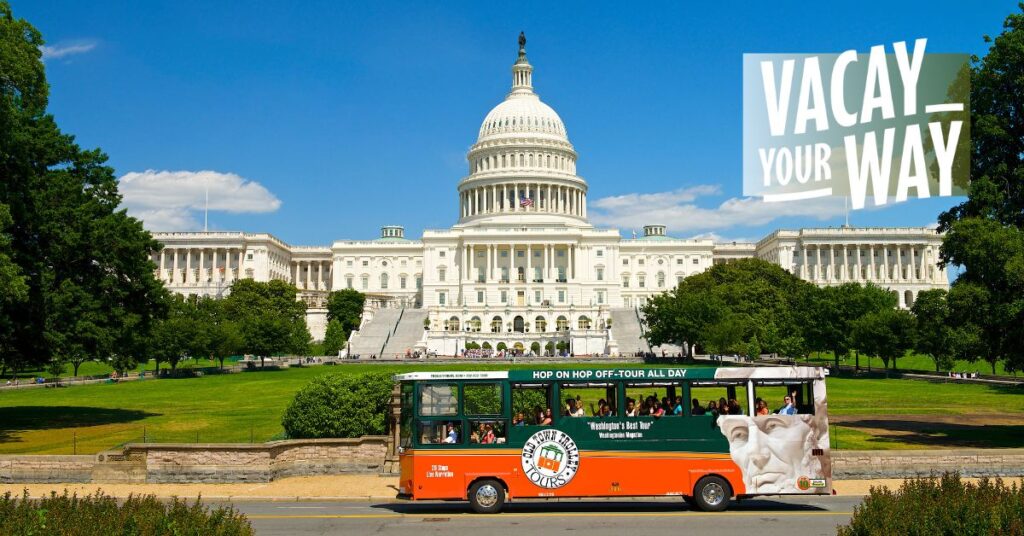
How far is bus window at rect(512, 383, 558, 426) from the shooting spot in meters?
20.7

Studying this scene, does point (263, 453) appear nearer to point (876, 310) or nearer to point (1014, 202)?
point (1014, 202)

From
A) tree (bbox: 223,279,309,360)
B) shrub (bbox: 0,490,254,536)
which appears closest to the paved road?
shrub (bbox: 0,490,254,536)

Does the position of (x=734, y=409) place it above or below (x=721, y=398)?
below

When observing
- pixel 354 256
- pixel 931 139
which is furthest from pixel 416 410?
pixel 354 256

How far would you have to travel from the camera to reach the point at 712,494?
66.9ft

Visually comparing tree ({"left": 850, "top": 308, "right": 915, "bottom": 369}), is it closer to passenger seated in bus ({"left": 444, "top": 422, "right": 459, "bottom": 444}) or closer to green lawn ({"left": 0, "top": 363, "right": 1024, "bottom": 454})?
green lawn ({"left": 0, "top": 363, "right": 1024, "bottom": 454})

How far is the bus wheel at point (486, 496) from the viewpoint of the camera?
66.6 ft

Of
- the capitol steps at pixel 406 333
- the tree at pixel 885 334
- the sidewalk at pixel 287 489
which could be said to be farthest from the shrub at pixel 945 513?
the capitol steps at pixel 406 333

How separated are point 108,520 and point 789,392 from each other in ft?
50.3

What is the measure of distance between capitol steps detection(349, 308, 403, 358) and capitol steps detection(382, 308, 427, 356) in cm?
94

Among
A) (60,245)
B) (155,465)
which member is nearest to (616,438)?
(155,465)

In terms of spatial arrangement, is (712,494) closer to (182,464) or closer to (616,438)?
(616,438)

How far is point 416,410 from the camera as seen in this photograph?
20625 mm

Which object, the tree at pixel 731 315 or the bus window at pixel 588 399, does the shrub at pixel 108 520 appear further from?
the tree at pixel 731 315
